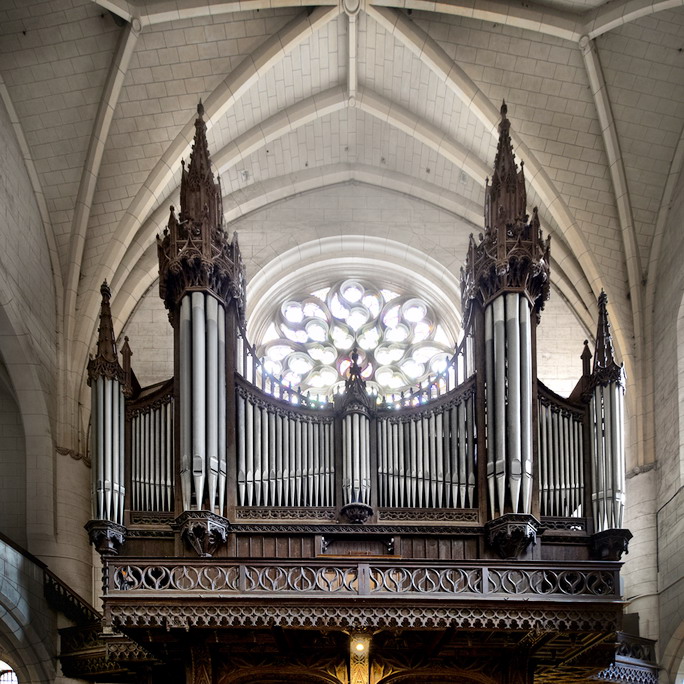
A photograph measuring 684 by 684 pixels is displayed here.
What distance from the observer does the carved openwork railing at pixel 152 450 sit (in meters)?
19.2

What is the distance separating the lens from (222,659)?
18703 millimetres

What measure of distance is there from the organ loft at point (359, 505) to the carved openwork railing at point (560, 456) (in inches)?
1.0

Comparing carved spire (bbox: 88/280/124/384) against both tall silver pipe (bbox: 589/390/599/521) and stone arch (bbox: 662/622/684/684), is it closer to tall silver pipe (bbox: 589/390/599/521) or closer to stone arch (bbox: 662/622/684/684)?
tall silver pipe (bbox: 589/390/599/521)

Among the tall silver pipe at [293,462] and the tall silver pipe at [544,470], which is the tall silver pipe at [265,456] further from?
the tall silver pipe at [544,470]

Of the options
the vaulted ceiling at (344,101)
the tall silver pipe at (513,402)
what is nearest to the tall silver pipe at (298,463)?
the tall silver pipe at (513,402)

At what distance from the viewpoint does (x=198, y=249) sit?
20.0m

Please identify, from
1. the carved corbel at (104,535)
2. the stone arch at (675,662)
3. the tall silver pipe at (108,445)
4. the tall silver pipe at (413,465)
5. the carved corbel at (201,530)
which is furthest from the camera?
the stone arch at (675,662)

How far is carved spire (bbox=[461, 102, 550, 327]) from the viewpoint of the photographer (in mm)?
20016

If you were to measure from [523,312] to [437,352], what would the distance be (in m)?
6.41

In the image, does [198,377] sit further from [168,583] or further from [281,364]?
[281,364]

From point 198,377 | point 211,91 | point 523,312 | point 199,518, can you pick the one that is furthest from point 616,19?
point 199,518

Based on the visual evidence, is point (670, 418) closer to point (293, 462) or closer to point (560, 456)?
point (560, 456)

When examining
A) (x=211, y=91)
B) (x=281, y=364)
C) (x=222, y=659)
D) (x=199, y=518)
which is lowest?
(x=222, y=659)

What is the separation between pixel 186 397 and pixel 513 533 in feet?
14.5
